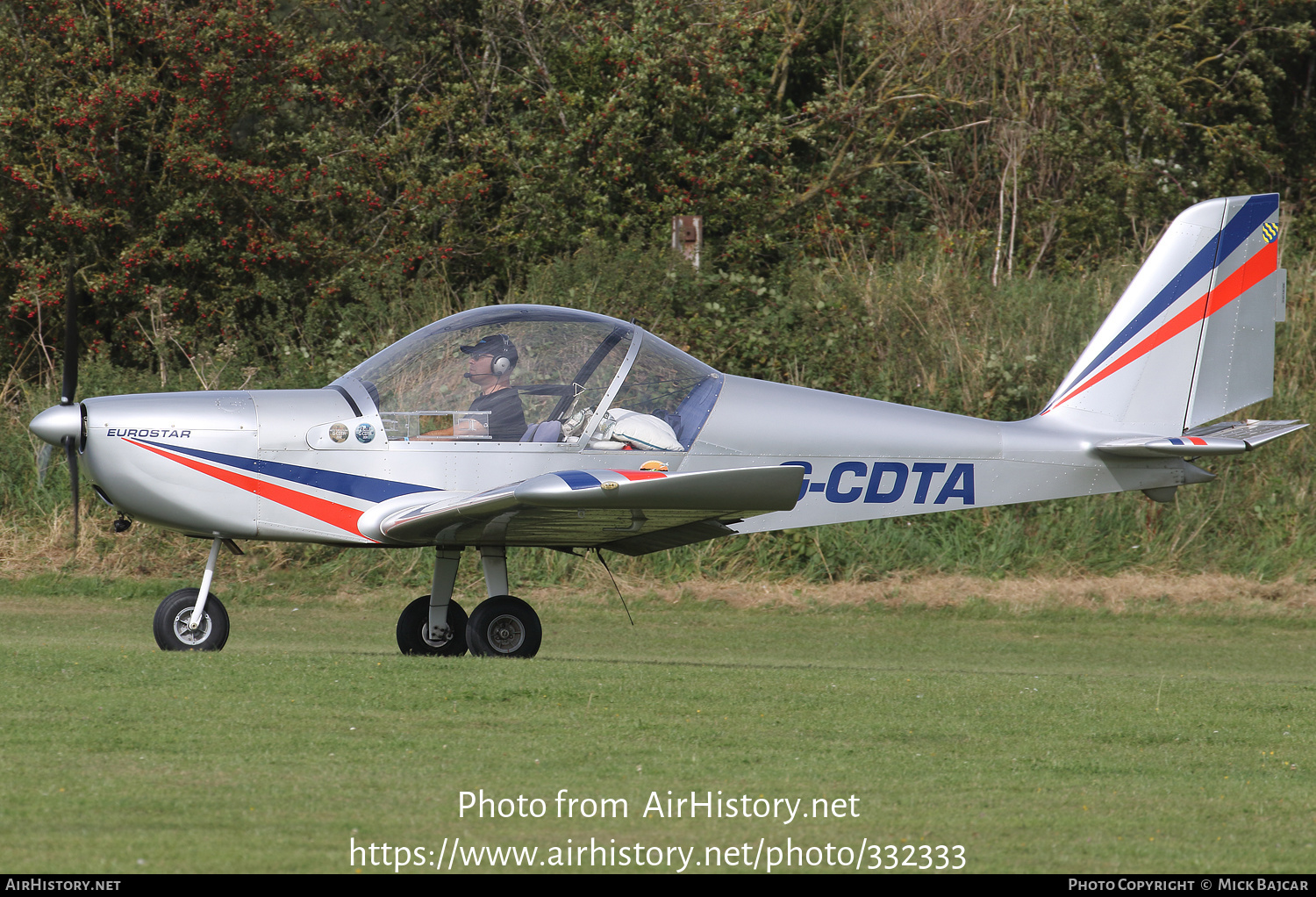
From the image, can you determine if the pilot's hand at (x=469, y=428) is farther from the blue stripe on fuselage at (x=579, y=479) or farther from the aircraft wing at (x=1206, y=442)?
the aircraft wing at (x=1206, y=442)

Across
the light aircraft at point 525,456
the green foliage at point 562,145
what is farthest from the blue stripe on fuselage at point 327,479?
the green foliage at point 562,145

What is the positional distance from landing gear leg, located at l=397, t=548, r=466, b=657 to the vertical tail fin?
169 inches

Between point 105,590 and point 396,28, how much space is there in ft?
36.3

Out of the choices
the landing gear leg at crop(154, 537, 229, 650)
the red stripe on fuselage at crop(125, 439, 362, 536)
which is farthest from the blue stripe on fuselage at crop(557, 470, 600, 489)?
the landing gear leg at crop(154, 537, 229, 650)

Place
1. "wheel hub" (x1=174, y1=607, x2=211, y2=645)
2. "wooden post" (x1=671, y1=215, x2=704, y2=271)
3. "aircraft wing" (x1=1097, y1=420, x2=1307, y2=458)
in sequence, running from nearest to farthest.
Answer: "wheel hub" (x1=174, y1=607, x2=211, y2=645), "aircraft wing" (x1=1097, y1=420, x2=1307, y2=458), "wooden post" (x1=671, y1=215, x2=704, y2=271)

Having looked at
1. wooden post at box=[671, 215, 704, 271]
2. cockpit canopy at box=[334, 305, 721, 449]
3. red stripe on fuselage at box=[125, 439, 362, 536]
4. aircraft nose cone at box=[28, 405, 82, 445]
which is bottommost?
red stripe on fuselage at box=[125, 439, 362, 536]

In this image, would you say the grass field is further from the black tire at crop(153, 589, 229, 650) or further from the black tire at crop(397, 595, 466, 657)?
the black tire at crop(397, 595, 466, 657)

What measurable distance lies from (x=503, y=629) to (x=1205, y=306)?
5687 millimetres

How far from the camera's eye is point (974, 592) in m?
14.3

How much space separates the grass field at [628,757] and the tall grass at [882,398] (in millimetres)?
4408

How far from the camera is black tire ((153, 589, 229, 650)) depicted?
28.1 feet

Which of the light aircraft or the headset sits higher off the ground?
the headset
